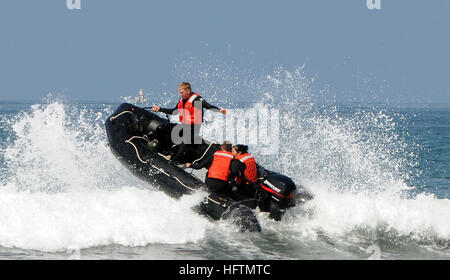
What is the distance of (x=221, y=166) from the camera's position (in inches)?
257

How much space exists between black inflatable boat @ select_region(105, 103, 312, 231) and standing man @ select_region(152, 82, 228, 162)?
0.25m

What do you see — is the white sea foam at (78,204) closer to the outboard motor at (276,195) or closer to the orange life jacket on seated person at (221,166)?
the orange life jacket on seated person at (221,166)

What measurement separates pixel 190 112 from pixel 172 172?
0.92 meters

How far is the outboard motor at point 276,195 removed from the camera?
6742mm

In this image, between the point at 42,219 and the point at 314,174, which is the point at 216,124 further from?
the point at 42,219

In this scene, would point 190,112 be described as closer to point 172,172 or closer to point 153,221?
point 172,172

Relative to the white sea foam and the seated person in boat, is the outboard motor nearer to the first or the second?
the seated person in boat

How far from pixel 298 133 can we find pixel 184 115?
1145 cm

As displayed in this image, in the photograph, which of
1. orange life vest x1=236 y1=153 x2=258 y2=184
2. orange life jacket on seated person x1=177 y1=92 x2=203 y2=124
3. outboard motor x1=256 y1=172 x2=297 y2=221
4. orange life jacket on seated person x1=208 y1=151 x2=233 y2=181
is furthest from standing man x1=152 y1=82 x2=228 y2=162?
outboard motor x1=256 y1=172 x2=297 y2=221

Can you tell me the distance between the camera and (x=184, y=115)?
7.52 meters

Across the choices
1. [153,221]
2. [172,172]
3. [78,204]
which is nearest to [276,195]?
[172,172]

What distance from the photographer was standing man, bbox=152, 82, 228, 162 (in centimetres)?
742

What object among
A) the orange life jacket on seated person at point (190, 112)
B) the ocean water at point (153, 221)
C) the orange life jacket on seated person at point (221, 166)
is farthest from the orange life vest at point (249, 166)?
the orange life jacket on seated person at point (190, 112)
